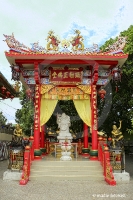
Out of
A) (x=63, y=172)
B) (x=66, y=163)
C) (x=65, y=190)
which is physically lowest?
(x=65, y=190)

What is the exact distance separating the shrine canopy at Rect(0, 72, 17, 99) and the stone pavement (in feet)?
22.9

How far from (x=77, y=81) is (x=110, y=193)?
5793mm

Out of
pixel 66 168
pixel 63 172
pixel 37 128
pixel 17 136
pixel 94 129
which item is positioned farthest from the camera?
pixel 94 129

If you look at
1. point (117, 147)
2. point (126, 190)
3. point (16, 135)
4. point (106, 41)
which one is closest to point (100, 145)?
point (117, 147)

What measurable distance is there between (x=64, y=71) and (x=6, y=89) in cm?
653

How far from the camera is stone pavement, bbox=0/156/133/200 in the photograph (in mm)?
6336

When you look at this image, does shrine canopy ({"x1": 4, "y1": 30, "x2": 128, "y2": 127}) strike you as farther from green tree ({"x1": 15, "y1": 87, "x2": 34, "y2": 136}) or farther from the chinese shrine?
green tree ({"x1": 15, "y1": 87, "x2": 34, "y2": 136})

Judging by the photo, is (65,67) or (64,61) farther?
(65,67)

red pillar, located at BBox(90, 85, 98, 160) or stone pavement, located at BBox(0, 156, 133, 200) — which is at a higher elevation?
red pillar, located at BBox(90, 85, 98, 160)

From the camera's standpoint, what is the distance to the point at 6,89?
53.5ft

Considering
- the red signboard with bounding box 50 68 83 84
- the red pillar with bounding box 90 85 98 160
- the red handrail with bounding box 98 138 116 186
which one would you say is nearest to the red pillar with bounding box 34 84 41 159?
the red signboard with bounding box 50 68 83 84

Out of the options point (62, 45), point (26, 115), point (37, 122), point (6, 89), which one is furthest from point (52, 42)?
point (26, 115)

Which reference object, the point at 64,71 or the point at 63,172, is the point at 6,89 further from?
the point at 63,172

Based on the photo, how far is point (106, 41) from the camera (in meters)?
17.7
